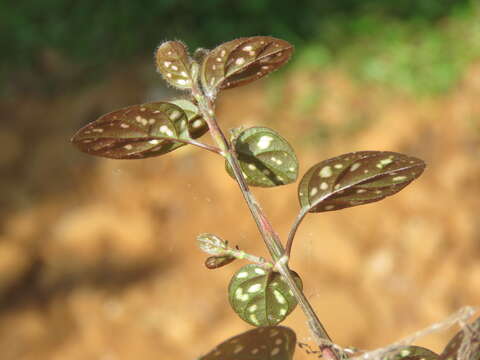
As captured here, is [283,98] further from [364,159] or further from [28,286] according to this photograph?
[364,159]

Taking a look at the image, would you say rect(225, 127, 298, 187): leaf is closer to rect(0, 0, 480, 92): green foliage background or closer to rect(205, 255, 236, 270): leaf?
rect(205, 255, 236, 270): leaf

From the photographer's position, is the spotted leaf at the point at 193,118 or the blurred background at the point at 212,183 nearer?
the spotted leaf at the point at 193,118

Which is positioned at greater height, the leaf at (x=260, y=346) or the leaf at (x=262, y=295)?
the leaf at (x=260, y=346)

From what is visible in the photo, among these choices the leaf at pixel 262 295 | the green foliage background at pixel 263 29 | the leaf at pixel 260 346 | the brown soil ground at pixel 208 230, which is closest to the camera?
the leaf at pixel 260 346

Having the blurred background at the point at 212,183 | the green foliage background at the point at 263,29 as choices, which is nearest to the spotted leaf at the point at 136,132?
the blurred background at the point at 212,183

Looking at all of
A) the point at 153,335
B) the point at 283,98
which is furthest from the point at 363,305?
the point at 283,98

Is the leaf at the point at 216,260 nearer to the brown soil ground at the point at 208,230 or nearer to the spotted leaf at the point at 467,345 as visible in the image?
the spotted leaf at the point at 467,345

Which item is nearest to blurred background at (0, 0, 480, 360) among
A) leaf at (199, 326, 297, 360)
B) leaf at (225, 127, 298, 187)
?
leaf at (225, 127, 298, 187)

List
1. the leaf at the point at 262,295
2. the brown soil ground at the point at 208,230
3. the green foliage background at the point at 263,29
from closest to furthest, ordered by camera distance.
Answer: the leaf at the point at 262,295 < the brown soil ground at the point at 208,230 < the green foliage background at the point at 263,29
